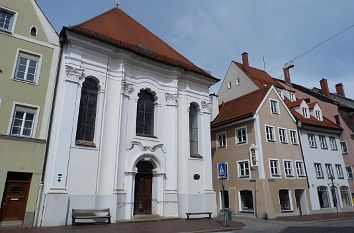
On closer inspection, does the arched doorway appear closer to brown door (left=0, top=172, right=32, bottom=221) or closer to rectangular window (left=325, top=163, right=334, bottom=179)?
brown door (left=0, top=172, right=32, bottom=221)

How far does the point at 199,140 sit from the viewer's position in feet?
69.4

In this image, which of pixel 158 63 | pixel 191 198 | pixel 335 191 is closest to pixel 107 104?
pixel 158 63

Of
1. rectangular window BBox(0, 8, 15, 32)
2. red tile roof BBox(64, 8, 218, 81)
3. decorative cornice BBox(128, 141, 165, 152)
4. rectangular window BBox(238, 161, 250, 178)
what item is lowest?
rectangular window BBox(238, 161, 250, 178)

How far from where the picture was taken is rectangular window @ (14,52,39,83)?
A: 15.0 metres

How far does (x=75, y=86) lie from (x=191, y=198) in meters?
10.2

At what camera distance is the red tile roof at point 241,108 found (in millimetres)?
25458

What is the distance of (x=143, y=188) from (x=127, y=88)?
6458mm

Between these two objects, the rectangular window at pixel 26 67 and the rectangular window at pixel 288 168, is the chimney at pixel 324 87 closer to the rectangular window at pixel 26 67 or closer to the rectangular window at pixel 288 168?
the rectangular window at pixel 288 168

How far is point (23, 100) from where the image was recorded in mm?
14641

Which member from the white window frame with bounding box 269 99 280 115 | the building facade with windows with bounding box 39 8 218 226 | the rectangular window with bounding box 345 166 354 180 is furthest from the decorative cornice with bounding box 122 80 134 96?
the rectangular window with bounding box 345 166 354 180

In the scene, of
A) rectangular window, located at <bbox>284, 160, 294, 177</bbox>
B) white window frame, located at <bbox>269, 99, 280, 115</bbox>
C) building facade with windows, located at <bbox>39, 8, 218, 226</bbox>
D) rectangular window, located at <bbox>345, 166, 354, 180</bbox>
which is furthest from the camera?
rectangular window, located at <bbox>345, 166, 354, 180</bbox>

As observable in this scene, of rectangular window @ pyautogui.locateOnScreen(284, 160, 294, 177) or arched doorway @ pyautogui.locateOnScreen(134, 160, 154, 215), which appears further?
rectangular window @ pyautogui.locateOnScreen(284, 160, 294, 177)

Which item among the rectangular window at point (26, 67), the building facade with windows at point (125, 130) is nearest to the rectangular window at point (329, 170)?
the building facade with windows at point (125, 130)

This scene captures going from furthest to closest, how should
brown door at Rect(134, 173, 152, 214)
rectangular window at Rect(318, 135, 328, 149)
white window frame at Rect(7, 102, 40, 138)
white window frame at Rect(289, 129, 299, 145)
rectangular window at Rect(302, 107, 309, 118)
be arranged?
rectangular window at Rect(302, 107, 309, 118) → rectangular window at Rect(318, 135, 328, 149) → white window frame at Rect(289, 129, 299, 145) → brown door at Rect(134, 173, 152, 214) → white window frame at Rect(7, 102, 40, 138)
